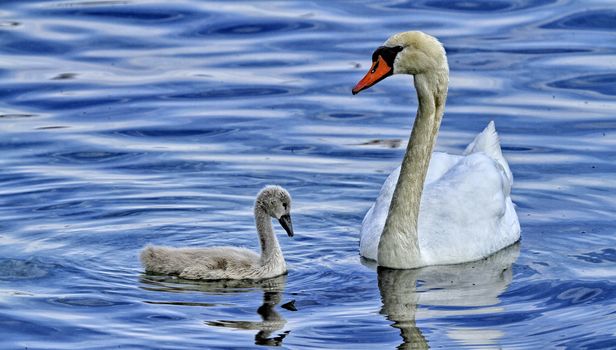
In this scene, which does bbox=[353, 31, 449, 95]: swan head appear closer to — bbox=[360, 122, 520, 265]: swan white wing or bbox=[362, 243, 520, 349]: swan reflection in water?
bbox=[360, 122, 520, 265]: swan white wing

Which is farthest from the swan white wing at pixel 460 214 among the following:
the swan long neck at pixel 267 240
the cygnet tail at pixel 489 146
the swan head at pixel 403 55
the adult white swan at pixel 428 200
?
the swan head at pixel 403 55

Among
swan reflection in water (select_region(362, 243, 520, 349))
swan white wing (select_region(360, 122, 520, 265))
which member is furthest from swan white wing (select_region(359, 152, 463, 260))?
swan reflection in water (select_region(362, 243, 520, 349))

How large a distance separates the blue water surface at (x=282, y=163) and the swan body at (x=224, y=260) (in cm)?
10

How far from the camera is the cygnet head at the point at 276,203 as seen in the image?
1195 centimetres

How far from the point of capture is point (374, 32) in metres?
20.8

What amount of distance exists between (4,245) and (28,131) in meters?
4.21

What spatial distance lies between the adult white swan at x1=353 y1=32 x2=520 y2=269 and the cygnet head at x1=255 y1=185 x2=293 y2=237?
867 millimetres

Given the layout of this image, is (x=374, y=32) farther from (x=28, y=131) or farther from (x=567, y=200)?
(x=567, y=200)

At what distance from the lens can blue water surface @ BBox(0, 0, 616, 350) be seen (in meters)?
10.7

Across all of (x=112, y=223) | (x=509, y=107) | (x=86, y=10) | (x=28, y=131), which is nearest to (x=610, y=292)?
(x=112, y=223)

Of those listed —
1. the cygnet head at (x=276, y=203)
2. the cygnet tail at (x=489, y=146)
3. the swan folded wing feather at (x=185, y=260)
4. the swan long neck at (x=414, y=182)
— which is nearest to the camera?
the swan folded wing feather at (x=185, y=260)

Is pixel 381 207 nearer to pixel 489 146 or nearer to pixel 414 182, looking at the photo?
pixel 414 182

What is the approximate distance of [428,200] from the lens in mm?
13000

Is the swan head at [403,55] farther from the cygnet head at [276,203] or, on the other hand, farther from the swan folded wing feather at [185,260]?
the swan folded wing feather at [185,260]
